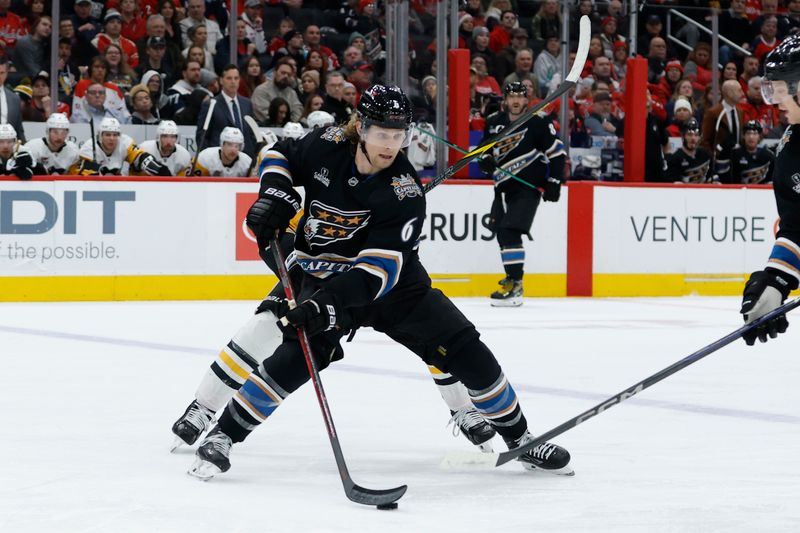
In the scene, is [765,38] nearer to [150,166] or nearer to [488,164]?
[488,164]

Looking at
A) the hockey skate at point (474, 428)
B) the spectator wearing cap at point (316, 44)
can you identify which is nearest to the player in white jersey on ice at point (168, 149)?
the spectator wearing cap at point (316, 44)

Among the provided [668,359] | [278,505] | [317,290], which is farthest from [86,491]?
[668,359]

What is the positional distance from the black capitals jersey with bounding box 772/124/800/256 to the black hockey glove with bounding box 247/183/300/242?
3.71 ft

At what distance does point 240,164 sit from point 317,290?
532 cm

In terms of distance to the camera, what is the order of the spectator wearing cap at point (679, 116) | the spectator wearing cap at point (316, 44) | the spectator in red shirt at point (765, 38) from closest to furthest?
the spectator wearing cap at point (316, 44) < the spectator wearing cap at point (679, 116) < the spectator in red shirt at point (765, 38)

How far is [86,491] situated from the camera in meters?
2.79

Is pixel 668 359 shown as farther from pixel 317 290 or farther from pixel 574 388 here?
pixel 317 290

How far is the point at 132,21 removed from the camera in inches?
352

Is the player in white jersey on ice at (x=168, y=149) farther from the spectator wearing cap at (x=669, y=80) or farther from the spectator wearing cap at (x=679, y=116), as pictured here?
the spectator wearing cap at (x=669, y=80)

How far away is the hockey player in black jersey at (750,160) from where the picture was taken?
955 centimetres

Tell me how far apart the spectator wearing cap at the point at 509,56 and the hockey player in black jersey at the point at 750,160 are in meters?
1.85

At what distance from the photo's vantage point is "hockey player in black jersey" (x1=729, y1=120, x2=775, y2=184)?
955 cm

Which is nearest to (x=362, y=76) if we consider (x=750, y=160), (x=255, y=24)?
(x=255, y=24)

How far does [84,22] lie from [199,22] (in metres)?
0.81
